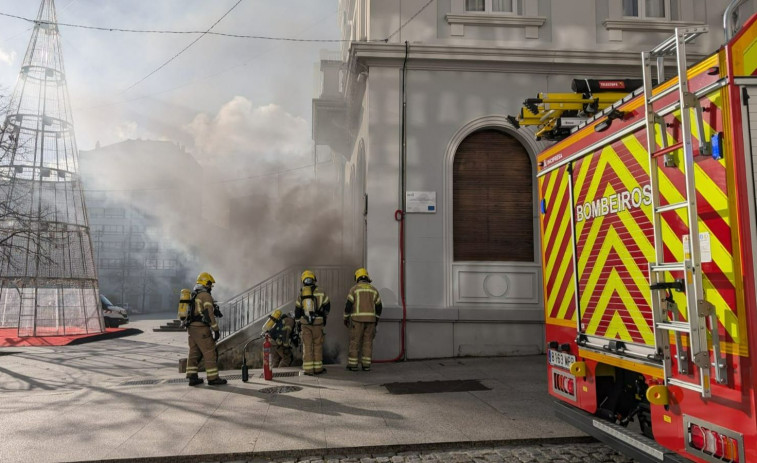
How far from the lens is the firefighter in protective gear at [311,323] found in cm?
922

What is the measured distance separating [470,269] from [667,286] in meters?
7.47

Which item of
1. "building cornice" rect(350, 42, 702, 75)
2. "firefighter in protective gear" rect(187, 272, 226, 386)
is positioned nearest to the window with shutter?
"building cornice" rect(350, 42, 702, 75)

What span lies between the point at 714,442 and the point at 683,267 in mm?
941

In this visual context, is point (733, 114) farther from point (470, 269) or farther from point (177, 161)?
point (177, 161)

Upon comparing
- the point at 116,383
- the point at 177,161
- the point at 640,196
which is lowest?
the point at 116,383

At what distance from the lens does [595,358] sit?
163 inches

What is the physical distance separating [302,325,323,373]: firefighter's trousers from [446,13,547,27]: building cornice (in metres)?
6.61

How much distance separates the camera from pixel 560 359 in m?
4.67

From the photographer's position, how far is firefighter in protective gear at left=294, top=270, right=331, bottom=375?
363 inches

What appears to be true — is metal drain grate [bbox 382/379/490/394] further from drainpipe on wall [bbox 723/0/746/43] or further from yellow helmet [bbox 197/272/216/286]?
drainpipe on wall [bbox 723/0/746/43]

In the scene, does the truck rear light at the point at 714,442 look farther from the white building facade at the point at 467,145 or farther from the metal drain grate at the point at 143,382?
the metal drain grate at the point at 143,382

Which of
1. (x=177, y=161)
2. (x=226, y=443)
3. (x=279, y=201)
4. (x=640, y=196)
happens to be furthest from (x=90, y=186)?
(x=640, y=196)

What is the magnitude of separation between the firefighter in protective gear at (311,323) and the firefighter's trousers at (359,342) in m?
0.52

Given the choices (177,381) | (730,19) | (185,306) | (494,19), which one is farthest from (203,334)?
(494,19)
